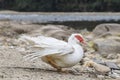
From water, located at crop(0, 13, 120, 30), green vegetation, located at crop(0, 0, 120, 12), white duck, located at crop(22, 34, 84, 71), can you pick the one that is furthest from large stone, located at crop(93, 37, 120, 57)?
green vegetation, located at crop(0, 0, 120, 12)

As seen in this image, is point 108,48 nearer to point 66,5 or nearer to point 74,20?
point 74,20

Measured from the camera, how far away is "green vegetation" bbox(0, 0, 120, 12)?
77125 millimetres

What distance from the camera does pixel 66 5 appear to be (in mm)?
79938

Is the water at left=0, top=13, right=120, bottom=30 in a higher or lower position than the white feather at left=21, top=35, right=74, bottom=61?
lower

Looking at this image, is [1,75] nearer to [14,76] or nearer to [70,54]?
[14,76]

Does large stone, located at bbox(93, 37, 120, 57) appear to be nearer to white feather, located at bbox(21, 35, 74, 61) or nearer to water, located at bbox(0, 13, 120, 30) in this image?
white feather, located at bbox(21, 35, 74, 61)

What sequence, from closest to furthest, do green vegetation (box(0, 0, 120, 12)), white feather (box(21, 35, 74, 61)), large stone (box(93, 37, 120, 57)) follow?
white feather (box(21, 35, 74, 61)) < large stone (box(93, 37, 120, 57)) < green vegetation (box(0, 0, 120, 12))

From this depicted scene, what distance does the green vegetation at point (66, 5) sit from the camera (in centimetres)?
7712

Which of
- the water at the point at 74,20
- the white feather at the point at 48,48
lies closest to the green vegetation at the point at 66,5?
the water at the point at 74,20

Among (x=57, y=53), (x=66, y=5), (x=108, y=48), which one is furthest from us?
(x=66, y=5)

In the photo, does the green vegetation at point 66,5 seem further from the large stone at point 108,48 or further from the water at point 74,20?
the large stone at point 108,48

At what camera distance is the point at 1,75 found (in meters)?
8.96

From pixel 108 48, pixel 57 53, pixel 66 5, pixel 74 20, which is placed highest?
pixel 57 53

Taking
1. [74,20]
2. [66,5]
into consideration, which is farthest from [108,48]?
[66,5]
